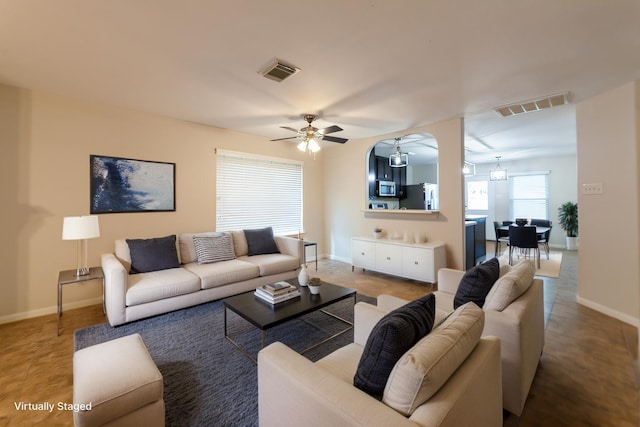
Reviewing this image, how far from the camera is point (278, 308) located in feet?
7.65

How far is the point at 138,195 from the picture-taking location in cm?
366

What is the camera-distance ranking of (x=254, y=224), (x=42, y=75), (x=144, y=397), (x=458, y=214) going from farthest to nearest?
1. (x=254, y=224)
2. (x=458, y=214)
3. (x=42, y=75)
4. (x=144, y=397)

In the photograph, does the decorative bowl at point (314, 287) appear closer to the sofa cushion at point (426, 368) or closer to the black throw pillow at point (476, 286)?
the black throw pillow at point (476, 286)

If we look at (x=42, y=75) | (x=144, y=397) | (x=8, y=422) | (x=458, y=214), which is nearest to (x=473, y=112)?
(x=458, y=214)

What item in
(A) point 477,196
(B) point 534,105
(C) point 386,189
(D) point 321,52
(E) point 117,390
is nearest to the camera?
(E) point 117,390

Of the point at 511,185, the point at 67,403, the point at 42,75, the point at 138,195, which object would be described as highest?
the point at 42,75

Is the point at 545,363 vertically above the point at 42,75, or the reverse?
the point at 42,75

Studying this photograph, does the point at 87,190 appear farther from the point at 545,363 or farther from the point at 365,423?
the point at 545,363

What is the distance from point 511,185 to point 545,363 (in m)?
7.31

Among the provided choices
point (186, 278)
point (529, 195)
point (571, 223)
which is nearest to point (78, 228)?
point (186, 278)

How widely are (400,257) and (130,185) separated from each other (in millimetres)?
3946

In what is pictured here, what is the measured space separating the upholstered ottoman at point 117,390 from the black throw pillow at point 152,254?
1.75 meters

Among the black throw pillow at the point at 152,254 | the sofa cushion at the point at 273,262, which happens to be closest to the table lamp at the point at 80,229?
the black throw pillow at the point at 152,254

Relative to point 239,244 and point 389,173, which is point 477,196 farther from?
point 239,244
